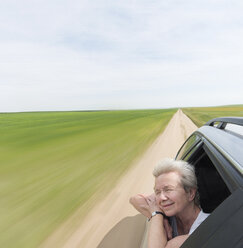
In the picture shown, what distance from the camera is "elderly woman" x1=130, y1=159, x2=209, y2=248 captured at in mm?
1839

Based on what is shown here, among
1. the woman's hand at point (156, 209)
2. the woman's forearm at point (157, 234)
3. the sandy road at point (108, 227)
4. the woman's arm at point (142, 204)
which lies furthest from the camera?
the sandy road at point (108, 227)

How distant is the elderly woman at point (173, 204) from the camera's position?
6.03 feet

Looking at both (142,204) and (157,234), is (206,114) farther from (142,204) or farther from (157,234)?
(157,234)

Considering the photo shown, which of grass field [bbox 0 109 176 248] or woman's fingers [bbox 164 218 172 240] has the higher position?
woman's fingers [bbox 164 218 172 240]

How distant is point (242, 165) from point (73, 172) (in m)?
6.67

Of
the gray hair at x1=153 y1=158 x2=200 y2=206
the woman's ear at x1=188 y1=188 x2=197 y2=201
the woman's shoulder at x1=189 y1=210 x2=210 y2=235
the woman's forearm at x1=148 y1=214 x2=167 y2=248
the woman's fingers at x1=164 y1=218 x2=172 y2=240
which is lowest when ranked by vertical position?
the woman's fingers at x1=164 y1=218 x2=172 y2=240

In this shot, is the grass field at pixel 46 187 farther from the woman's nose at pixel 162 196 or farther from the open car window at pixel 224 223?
the open car window at pixel 224 223

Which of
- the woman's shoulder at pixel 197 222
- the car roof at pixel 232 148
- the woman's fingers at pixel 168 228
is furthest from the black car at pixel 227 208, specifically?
the woman's fingers at pixel 168 228

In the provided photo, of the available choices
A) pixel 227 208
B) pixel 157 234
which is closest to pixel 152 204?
pixel 157 234

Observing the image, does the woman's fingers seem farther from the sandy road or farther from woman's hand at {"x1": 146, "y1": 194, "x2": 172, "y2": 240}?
the sandy road

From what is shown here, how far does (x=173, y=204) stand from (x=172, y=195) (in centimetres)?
8

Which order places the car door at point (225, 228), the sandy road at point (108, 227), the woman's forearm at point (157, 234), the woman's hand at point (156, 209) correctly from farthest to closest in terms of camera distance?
the sandy road at point (108, 227) < the woman's hand at point (156, 209) < the woman's forearm at point (157, 234) < the car door at point (225, 228)

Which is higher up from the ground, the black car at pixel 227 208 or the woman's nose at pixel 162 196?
the black car at pixel 227 208

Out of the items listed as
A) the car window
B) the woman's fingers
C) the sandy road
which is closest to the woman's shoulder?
the woman's fingers
